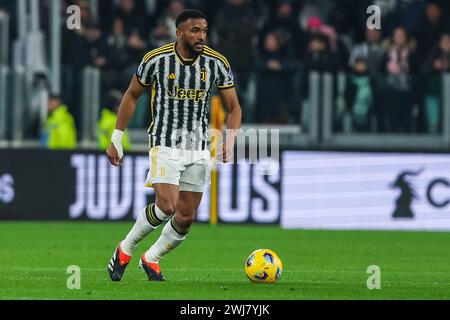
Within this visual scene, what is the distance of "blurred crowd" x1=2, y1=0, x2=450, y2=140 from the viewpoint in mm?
19250

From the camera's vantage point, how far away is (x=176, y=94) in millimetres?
10672

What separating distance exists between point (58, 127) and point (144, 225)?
29.6 feet

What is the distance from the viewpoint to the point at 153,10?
2133 cm

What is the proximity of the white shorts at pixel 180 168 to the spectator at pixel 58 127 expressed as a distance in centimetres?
871

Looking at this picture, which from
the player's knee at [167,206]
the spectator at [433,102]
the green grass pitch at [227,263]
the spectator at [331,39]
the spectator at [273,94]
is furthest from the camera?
the spectator at [331,39]

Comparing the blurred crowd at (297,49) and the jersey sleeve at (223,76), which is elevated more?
the blurred crowd at (297,49)

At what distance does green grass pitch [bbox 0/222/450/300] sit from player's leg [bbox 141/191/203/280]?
167 mm

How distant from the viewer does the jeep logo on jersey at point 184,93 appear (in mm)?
→ 10672

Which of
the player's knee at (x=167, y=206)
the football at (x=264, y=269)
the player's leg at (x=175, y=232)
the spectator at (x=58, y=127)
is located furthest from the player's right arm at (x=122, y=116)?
the spectator at (x=58, y=127)

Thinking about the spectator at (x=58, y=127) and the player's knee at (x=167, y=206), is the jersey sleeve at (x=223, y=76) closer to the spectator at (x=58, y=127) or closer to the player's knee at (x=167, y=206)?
the player's knee at (x=167, y=206)

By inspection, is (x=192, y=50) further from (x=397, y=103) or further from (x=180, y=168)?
(x=397, y=103)

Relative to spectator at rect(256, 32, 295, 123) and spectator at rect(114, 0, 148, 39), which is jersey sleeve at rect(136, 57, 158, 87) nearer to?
spectator at rect(256, 32, 295, 123)

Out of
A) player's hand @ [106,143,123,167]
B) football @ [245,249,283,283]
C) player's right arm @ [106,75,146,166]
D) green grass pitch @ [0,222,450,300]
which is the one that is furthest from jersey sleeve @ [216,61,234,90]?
green grass pitch @ [0,222,450,300]

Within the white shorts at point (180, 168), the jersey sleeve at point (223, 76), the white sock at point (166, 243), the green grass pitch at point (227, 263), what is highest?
the jersey sleeve at point (223, 76)
